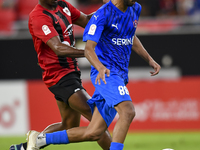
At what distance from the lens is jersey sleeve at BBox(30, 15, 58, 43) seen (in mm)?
5141

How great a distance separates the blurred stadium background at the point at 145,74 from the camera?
964 centimetres

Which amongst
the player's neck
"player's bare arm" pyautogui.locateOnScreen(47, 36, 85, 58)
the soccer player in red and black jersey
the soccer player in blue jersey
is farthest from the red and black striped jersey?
the player's neck

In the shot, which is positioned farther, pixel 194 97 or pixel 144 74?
pixel 144 74

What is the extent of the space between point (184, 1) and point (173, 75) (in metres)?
3.24

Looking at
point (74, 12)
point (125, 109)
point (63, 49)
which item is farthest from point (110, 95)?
point (74, 12)

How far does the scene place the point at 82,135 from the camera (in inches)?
193

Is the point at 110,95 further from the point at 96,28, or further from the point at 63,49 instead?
the point at 63,49

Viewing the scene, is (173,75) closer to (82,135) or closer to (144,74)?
(144,74)

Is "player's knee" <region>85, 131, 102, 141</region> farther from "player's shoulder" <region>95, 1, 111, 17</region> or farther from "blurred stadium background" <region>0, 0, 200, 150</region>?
"blurred stadium background" <region>0, 0, 200, 150</region>

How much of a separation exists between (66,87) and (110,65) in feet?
2.75

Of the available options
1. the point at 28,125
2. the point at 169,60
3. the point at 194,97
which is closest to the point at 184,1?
the point at 169,60

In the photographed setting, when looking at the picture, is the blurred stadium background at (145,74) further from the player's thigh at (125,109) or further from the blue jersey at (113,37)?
Answer: the player's thigh at (125,109)

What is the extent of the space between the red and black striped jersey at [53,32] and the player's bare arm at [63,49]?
10 centimetres

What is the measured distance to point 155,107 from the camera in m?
9.72
